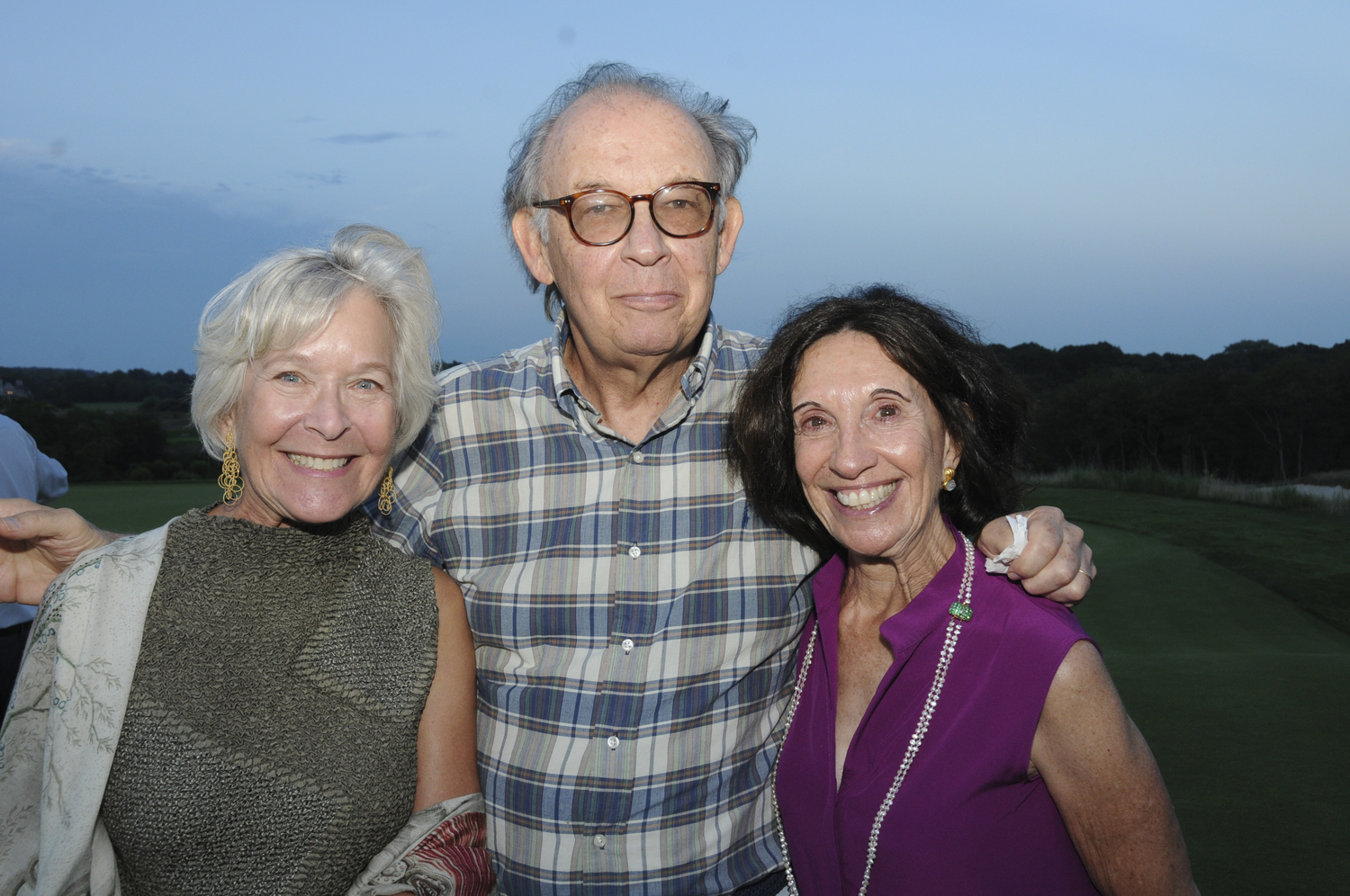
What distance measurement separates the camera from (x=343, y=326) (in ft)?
5.38

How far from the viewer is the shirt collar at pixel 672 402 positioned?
1.99 meters

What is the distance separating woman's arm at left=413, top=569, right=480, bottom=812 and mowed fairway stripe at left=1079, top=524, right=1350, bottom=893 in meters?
1.94

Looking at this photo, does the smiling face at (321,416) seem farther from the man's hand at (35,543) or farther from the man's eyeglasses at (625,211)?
the man's eyeglasses at (625,211)

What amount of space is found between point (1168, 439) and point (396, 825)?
59.2ft

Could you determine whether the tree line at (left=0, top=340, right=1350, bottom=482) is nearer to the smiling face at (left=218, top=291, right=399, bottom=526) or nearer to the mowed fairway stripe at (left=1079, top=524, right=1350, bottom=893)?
the mowed fairway stripe at (left=1079, top=524, right=1350, bottom=893)

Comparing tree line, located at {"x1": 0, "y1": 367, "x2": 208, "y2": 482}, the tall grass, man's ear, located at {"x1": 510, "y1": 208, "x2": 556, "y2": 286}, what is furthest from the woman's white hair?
tree line, located at {"x1": 0, "y1": 367, "x2": 208, "y2": 482}

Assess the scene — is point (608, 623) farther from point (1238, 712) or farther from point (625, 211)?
point (1238, 712)

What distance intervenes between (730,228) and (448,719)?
4.34ft

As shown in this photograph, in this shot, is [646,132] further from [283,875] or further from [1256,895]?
[1256,895]

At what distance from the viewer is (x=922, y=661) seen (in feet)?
5.75

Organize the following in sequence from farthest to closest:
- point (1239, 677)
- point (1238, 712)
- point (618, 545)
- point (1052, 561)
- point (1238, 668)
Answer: point (1238, 668) → point (1239, 677) → point (1238, 712) → point (618, 545) → point (1052, 561)

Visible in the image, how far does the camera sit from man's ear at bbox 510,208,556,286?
211 centimetres

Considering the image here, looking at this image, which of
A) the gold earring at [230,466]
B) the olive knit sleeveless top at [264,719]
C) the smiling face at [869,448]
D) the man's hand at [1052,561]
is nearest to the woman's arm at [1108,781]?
the man's hand at [1052,561]

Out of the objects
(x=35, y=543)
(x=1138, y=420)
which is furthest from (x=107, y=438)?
(x=1138, y=420)
